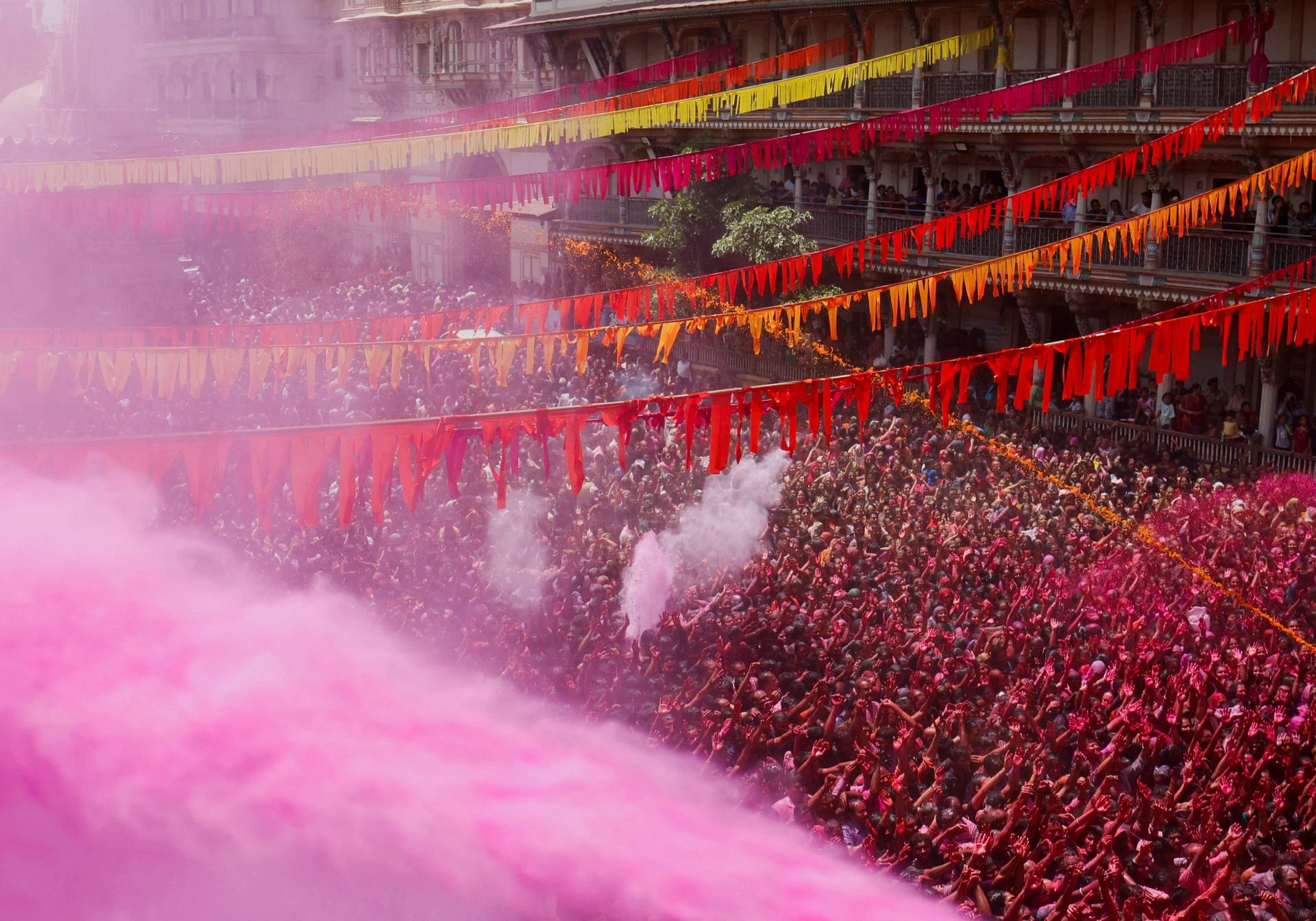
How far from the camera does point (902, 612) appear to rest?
1291 cm

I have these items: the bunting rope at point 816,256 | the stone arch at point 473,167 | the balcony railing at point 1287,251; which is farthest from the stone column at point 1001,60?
the stone arch at point 473,167

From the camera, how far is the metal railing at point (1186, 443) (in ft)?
59.5

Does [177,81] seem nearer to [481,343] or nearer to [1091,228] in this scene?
[1091,228]

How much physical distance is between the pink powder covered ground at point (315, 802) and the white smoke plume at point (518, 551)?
176 centimetres

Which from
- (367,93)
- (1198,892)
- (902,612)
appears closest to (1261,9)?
(902,612)

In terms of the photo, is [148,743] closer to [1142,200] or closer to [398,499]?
[398,499]

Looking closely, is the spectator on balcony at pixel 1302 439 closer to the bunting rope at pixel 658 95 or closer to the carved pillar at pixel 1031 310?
the carved pillar at pixel 1031 310

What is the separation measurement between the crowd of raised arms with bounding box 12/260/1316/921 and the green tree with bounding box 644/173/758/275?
8.58 m

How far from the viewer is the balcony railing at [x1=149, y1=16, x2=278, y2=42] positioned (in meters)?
42.9

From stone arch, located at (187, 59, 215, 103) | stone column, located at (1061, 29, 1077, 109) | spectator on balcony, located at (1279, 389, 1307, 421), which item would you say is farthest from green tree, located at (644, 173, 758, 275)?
stone arch, located at (187, 59, 215, 103)

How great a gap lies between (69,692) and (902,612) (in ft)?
23.7

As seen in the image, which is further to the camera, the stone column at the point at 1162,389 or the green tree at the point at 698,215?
the green tree at the point at 698,215

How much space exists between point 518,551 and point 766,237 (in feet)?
37.7

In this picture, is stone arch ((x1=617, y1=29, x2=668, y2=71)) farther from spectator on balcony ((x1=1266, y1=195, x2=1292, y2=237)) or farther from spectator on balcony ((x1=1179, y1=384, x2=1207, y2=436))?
spectator on balcony ((x1=1179, y1=384, x2=1207, y2=436))
